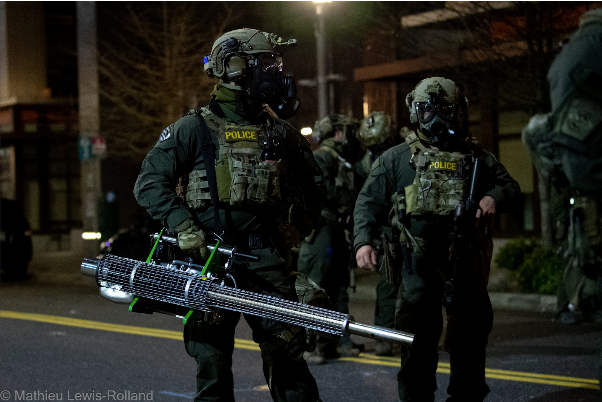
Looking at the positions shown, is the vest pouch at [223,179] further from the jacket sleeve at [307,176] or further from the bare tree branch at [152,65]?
the bare tree branch at [152,65]

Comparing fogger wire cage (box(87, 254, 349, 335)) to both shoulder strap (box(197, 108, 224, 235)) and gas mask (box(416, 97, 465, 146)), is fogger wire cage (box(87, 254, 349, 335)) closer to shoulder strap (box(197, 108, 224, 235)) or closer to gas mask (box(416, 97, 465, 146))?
shoulder strap (box(197, 108, 224, 235))

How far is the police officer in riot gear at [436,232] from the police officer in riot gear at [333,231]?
230 centimetres

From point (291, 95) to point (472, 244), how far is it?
141cm

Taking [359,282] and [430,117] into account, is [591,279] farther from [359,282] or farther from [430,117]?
[359,282]

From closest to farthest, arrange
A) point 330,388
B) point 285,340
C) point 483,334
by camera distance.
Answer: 1. point 285,340
2. point 483,334
3. point 330,388

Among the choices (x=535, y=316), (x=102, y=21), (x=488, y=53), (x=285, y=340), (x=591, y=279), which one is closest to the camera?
(x=591, y=279)

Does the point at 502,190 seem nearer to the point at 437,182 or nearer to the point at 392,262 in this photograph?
the point at 437,182

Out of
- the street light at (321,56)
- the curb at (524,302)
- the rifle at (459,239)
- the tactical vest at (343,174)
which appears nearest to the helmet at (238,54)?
the rifle at (459,239)

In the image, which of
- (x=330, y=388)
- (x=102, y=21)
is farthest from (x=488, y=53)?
(x=102, y=21)

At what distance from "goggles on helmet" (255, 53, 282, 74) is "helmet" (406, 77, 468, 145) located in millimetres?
1072

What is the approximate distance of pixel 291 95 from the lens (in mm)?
4371

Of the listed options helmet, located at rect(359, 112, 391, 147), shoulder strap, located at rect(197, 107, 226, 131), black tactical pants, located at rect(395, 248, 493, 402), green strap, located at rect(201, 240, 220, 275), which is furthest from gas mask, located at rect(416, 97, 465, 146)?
helmet, located at rect(359, 112, 391, 147)

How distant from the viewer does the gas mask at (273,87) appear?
4.32m

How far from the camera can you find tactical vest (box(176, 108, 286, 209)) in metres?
4.27
